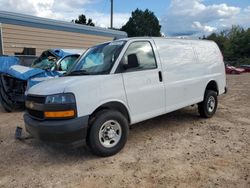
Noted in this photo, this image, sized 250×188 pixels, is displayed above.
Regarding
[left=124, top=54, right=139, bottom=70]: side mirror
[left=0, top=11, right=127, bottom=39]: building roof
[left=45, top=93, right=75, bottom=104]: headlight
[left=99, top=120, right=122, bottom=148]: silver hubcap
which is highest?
[left=0, top=11, right=127, bottom=39]: building roof

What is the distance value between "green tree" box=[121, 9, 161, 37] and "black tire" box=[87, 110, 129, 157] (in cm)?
4988

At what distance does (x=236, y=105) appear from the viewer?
8.83 m

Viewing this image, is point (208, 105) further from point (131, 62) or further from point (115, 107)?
point (115, 107)

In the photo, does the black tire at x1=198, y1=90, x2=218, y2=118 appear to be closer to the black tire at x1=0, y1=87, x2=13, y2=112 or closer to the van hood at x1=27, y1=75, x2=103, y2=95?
the van hood at x1=27, y1=75, x2=103, y2=95

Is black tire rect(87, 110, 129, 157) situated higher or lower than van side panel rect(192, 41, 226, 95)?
lower

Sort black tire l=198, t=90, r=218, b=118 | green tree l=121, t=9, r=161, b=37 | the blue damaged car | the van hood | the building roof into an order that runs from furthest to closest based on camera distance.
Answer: green tree l=121, t=9, r=161, b=37, the building roof, the blue damaged car, black tire l=198, t=90, r=218, b=118, the van hood

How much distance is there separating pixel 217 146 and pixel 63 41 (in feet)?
38.5

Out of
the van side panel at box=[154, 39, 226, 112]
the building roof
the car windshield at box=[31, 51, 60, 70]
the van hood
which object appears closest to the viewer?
the van hood

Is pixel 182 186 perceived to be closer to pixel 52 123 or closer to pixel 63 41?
pixel 52 123

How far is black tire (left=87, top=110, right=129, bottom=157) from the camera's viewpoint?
4.47m

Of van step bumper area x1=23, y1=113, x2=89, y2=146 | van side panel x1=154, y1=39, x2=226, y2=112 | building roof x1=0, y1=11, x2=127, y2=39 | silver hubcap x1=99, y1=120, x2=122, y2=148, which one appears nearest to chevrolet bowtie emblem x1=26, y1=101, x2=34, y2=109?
van step bumper area x1=23, y1=113, x2=89, y2=146

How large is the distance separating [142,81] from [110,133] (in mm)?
1134

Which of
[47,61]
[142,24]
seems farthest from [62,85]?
[142,24]

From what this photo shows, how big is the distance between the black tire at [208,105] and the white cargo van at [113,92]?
0.51 m
